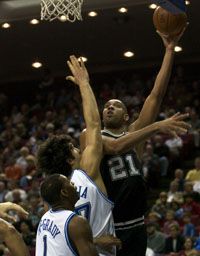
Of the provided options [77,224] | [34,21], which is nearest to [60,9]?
[77,224]

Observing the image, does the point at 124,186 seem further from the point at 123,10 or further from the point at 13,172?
the point at 123,10

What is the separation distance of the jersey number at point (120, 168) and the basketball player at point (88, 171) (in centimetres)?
31

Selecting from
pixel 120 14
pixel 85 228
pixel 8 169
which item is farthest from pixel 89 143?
pixel 120 14

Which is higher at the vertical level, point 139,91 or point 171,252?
point 139,91

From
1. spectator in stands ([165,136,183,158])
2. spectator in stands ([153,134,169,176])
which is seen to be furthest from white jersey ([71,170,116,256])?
spectator in stands ([165,136,183,158])

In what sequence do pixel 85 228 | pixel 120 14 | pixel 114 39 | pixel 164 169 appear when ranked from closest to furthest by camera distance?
1. pixel 85 228
2. pixel 164 169
3. pixel 120 14
4. pixel 114 39

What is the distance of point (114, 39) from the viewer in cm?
2092

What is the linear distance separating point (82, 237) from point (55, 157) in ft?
3.22

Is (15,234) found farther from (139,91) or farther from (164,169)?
(139,91)

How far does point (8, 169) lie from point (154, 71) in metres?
7.12

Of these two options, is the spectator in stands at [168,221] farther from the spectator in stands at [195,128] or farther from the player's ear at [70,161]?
the player's ear at [70,161]

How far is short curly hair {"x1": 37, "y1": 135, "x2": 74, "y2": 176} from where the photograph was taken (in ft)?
18.0

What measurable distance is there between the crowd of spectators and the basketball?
148 inches

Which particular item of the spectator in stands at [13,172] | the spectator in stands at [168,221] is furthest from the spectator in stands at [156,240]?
the spectator in stands at [13,172]
